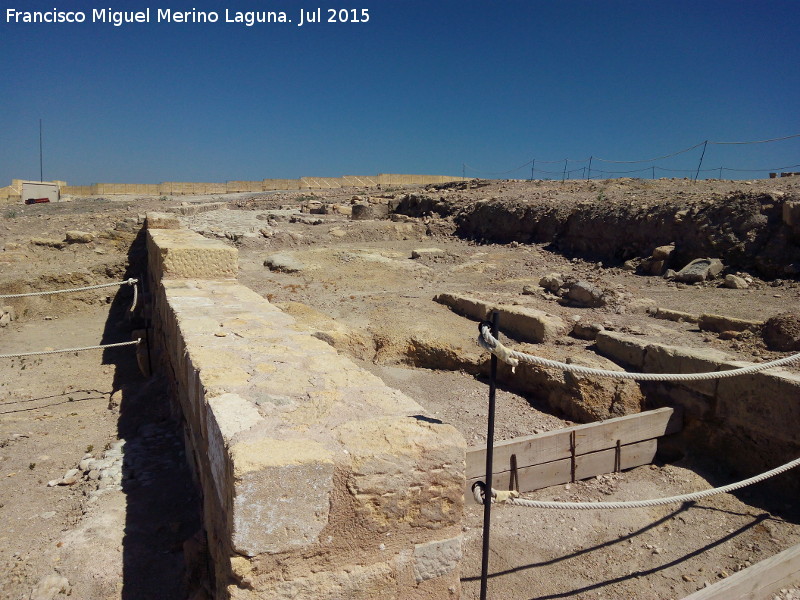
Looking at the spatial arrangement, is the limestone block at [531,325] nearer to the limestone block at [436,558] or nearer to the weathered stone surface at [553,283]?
the weathered stone surface at [553,283]

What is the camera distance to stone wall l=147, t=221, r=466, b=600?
1.64 metres

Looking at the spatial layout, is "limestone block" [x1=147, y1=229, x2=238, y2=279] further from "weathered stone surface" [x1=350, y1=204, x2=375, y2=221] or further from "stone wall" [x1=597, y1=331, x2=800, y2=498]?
"weathered stone surface" [x1=350, y1=204, x2=375, y2=221]

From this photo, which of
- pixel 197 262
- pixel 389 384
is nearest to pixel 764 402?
pixel 389 384

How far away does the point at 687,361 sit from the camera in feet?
15.0

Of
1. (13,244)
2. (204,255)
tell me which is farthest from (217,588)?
(13,244)

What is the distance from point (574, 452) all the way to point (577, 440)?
3.8 inches

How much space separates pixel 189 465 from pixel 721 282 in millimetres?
8215

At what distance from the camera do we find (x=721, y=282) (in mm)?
8500

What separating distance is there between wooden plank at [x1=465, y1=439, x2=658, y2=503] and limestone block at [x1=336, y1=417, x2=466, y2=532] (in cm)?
188

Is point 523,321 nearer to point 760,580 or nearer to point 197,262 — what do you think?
point 197,262

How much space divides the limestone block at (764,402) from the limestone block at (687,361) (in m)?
0.10

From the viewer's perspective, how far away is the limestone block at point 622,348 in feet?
16.6

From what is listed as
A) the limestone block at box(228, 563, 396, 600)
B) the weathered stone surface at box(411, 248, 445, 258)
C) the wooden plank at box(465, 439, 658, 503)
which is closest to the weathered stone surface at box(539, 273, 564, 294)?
the weathered stone surface at box(411, 248, 445, 258)

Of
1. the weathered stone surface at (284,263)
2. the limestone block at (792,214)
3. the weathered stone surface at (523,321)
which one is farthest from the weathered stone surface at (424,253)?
the limestone block at (792,214)
